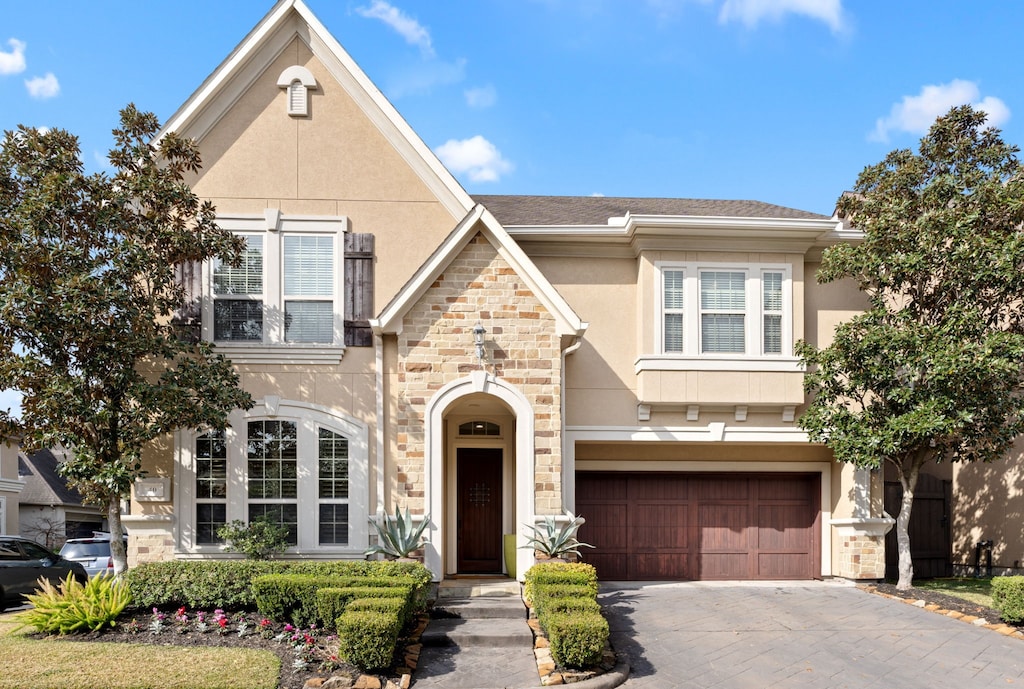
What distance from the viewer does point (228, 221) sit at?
1291 centimetres

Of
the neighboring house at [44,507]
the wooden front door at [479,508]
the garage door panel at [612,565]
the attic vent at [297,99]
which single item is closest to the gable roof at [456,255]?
the wooden front door at [479,508]

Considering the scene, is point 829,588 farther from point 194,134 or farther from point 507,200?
point 194,134

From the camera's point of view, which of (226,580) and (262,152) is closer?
(226,580)

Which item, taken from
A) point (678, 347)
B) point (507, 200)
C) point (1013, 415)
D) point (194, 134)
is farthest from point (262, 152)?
point (1013, 415)

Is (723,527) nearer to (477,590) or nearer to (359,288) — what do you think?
(477,590)

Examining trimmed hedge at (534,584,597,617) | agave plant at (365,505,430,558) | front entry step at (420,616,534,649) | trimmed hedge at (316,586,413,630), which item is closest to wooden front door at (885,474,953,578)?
trimmed hedge at (534,584,597,617)

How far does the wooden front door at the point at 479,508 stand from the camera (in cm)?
1420

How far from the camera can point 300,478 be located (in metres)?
12.6

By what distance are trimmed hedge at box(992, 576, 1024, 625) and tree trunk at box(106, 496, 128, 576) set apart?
11.9 metres

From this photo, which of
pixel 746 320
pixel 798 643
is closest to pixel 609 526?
pixel 746 320

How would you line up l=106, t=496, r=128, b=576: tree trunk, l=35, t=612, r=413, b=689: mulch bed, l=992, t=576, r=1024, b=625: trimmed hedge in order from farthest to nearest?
l=106, t=496, r=128, b=576: tree trunk → l=992, t=576, r=1024, b=625: trimmed hedge → l=35, t=612, r=413, b=689: mulch bed

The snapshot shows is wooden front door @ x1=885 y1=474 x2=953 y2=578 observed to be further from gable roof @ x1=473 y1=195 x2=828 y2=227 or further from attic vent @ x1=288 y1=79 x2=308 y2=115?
attic vent @ x1=288 y1=79 x2=308 y2=115

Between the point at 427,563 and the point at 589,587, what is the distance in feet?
9.09

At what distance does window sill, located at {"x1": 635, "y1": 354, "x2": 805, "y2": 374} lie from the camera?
13844 mm
